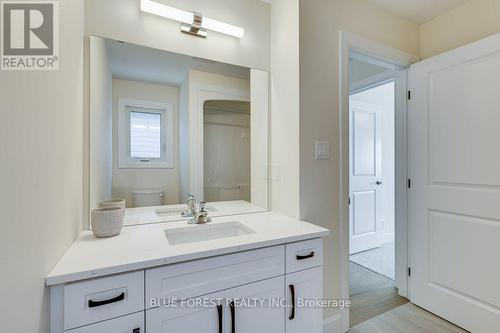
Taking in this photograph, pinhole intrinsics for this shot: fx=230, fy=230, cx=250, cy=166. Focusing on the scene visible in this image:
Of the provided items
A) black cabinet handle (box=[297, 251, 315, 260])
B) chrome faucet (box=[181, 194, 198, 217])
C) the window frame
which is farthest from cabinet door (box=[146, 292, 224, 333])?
the window frame

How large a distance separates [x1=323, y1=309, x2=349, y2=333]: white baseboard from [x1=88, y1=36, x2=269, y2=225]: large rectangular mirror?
906 mm

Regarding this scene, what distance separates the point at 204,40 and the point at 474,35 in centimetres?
205

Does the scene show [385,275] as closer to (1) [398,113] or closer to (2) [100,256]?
(1) [398,113]

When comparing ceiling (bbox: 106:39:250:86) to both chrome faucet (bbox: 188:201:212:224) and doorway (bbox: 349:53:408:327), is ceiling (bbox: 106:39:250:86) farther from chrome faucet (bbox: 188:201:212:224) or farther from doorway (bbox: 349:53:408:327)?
doorway (bbox: 349:53:408:327)

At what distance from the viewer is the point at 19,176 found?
0.63m

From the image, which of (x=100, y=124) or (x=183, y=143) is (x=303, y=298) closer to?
(x=183, y=143)

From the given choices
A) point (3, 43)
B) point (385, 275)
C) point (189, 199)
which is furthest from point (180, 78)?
point (385, 275)

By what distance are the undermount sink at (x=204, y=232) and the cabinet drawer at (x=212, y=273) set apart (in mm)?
202

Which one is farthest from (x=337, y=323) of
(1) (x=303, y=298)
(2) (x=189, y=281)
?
(2) (x=189, y=281)

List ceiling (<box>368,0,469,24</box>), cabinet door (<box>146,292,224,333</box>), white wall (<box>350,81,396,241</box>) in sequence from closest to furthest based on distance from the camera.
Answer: cabinet door (<box>146,292,224,333</box>), ceiling (<box>368,0,469,24</box>), white wall (<box>350,81,396,241</box>)

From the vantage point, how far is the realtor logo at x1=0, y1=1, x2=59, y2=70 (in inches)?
24.3

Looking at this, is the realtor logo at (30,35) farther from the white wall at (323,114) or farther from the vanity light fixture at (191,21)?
the white wall at (323,114)

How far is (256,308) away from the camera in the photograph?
44.6 inches

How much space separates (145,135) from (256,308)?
1.18 metres
